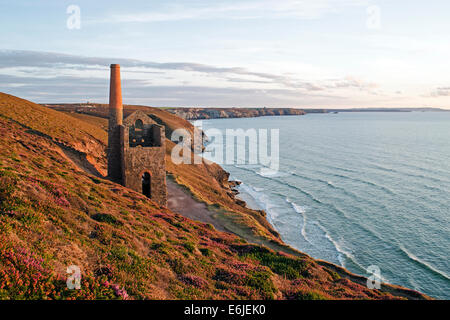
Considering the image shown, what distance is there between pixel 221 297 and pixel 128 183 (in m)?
21.2

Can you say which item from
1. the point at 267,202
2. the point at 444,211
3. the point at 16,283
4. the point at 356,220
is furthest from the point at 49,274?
the point at 444,211

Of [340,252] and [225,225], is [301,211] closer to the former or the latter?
[340,252]

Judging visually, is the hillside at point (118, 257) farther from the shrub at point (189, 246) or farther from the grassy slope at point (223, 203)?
the grassy slope at point (223, 203)

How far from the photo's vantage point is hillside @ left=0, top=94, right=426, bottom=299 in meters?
9.89

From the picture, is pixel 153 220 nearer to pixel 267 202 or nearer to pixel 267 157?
pixel 267 202

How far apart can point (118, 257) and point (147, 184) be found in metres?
20.3

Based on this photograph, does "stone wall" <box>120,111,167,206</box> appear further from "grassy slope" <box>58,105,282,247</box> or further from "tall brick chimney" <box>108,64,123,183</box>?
"grassy slope" <box>58,105,282,247</box>

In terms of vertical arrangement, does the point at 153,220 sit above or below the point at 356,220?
above

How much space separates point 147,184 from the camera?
3303 centimetres

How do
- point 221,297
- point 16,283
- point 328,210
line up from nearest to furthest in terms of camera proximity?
point 16,283
point 221,297
point 328,210

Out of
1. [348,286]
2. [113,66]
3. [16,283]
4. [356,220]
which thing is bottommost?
[356,220]

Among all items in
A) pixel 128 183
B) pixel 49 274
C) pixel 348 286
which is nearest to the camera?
pixel 49 274

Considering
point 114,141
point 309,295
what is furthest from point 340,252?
point 114,141

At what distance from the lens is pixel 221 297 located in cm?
1298
